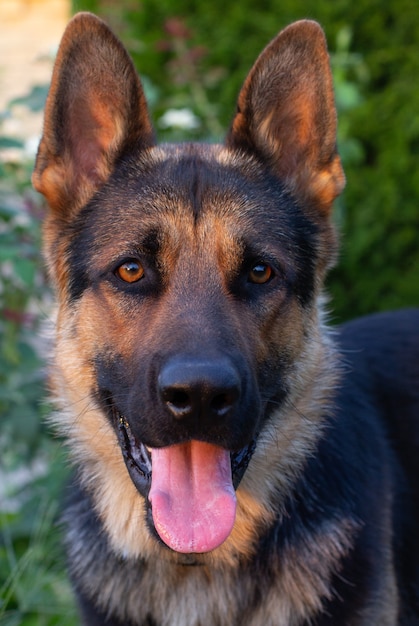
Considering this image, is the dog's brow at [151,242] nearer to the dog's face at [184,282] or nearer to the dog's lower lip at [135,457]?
the dog's face at [184,282]

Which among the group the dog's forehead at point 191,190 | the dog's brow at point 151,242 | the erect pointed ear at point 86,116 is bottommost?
the dog's brow at point 151,242

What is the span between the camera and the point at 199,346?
2.61m

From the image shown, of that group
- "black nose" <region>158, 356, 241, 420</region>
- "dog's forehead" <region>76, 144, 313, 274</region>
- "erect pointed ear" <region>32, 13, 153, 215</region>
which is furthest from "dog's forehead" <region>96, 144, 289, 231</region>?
"black nose" <region>158, 356, 241, 420</region>

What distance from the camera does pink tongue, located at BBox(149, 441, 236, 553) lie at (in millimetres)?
2773

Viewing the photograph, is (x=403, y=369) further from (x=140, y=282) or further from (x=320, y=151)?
(x=140, y=282)

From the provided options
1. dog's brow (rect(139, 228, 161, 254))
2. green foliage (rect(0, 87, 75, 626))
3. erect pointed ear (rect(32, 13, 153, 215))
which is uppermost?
erect pointed ear (rect(32, 13, 153, 215))

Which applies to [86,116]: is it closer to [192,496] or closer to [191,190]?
[191,190]

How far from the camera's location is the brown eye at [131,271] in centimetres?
297

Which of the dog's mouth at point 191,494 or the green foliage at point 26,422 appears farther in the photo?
the green foliage at point 26,422

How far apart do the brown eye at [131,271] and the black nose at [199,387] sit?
0.50 m

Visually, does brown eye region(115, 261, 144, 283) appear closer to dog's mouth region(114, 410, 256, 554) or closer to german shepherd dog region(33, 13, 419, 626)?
german shepherd dog region(33, 13, 419, 626)

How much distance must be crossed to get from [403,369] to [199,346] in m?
1.67

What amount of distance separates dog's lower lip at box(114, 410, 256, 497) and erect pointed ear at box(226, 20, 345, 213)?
3.58 feet

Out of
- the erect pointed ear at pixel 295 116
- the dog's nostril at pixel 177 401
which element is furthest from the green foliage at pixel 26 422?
the dog's nostril at pixel 177 401
